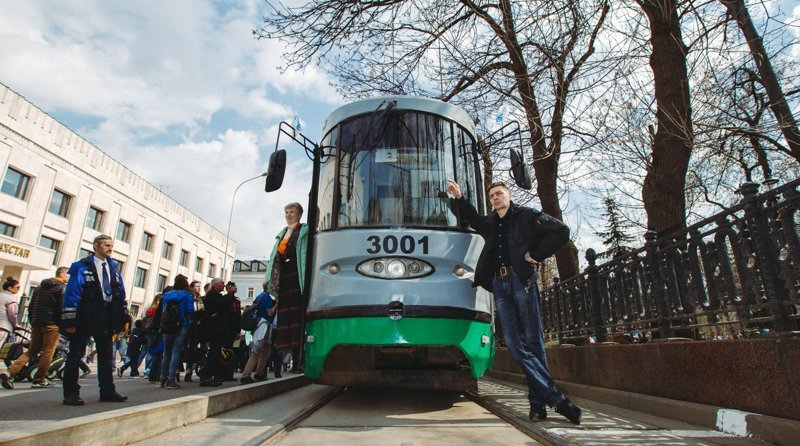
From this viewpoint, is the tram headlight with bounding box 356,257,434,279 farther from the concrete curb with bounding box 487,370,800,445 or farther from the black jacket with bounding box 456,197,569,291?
the concrete curb with bounding box 487,370,800,445

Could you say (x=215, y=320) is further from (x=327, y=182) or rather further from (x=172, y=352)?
(x=327, y=182)

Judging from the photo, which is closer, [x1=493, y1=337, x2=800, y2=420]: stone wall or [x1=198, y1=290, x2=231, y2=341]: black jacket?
[x1=493, y1=337, x2=800, y2=420]: stone wall

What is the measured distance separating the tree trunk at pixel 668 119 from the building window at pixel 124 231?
3321cm

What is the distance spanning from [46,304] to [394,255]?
18.4 feet

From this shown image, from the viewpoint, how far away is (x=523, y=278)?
3.92 meters

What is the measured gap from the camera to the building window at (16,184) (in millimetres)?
22359

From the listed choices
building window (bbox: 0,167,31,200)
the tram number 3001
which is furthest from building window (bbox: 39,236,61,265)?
the tram number 3001

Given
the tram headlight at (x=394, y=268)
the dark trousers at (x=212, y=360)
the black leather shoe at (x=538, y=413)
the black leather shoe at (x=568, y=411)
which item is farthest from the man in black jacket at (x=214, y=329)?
the black leather shoe at (x=568, y=411)

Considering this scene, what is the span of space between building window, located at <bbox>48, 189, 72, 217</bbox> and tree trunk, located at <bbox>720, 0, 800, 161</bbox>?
3028cm

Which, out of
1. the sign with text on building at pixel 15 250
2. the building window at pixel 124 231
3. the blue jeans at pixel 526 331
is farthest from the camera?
the building window at pixel 124 231

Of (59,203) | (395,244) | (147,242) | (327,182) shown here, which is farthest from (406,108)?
(147,242)

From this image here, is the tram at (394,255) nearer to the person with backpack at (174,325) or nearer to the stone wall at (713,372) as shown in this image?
the stone wall at (713,372)

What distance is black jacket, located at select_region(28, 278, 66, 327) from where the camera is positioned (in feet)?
21.5

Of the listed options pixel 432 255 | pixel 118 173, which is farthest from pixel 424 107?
pixel 118 173
